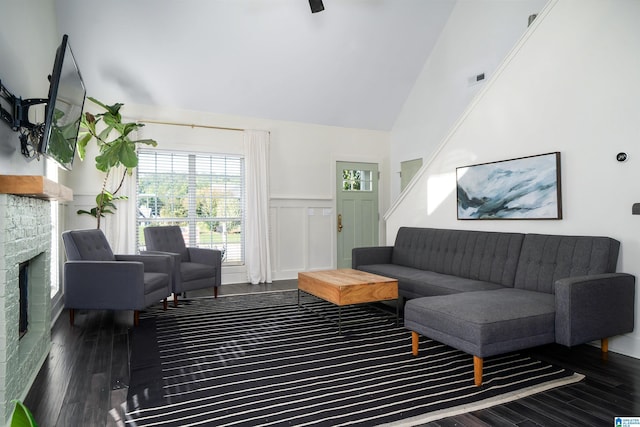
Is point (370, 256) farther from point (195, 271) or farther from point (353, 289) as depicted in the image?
point (195, 271)

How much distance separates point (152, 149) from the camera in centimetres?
552

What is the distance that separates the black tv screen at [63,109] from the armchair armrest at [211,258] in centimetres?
209

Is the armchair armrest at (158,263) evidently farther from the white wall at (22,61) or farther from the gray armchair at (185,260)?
the white wall at (22,61)

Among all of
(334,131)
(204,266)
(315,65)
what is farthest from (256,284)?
(315,65)

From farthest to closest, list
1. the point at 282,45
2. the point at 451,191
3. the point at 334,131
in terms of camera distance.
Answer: the point at 334,131, the point at 282,45, the point at 451,191

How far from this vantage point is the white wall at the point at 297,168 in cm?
585

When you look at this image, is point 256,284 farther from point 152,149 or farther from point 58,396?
point 58,396

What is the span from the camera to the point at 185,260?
5.16 metres

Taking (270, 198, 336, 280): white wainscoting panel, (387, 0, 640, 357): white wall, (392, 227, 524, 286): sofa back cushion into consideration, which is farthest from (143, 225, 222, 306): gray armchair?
(387, 0, 640, 357): white wall

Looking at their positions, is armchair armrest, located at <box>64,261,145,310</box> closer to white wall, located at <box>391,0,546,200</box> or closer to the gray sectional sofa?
the gray sectional sofa

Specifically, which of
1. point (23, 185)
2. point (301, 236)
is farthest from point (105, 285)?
point (301, 236)

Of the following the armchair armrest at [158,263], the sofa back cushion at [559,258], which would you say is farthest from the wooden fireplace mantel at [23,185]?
the sofa back cushion at [559,258]

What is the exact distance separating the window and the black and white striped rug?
2281 millimetres

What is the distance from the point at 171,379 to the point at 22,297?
1.33 m
